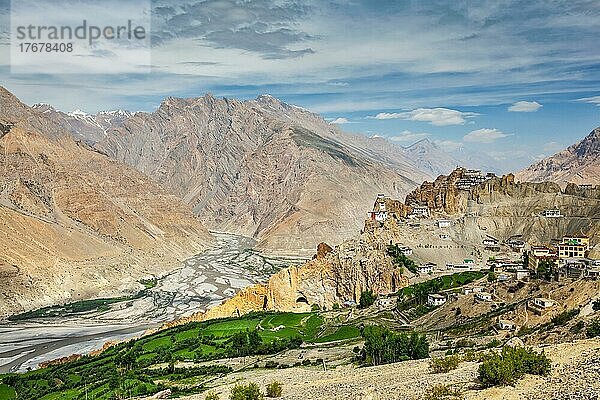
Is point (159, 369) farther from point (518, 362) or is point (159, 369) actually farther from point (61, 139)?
point (61, 139)

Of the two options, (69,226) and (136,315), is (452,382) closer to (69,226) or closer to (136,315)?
(136,315)

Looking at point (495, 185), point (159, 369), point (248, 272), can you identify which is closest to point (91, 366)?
point (159, 369)

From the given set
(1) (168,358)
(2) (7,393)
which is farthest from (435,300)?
(2) (7,393)

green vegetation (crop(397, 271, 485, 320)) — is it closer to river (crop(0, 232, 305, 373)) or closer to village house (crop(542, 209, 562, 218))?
village house (crop(542, 209, 562, 218))

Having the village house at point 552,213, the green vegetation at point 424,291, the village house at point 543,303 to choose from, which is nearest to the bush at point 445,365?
the village house at point 543,303

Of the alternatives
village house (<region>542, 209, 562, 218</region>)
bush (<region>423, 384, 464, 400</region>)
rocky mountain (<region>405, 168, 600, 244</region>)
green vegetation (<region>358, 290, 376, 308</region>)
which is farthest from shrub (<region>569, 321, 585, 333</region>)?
village house (<region>542, 209, 562, 218</region>)
